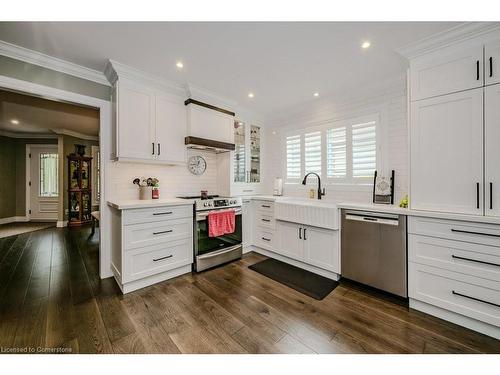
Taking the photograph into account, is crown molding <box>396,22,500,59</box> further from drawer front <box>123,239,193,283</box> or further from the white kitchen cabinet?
drawer front <box>123,239,193,283</box>

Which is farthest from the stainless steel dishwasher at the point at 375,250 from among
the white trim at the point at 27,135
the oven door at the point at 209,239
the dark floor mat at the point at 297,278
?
the white trim at the point at 27,135

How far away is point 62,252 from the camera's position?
140 inches

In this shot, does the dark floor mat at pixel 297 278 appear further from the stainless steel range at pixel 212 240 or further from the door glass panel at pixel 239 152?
the door glass panel at pixel 239 152

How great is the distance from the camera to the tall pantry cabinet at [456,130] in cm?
167

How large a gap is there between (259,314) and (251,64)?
2629 millimetres

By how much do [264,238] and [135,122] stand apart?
8.23ft

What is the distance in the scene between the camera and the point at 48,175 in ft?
20.8

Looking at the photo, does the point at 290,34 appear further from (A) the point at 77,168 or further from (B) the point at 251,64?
(A) the point at 77,168

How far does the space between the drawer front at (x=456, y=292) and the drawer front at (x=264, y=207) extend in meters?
1.82

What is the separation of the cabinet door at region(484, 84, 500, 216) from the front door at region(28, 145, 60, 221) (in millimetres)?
8823

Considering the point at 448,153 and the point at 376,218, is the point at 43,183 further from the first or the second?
the point at 448,153

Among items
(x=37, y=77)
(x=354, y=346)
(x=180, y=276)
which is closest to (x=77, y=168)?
(x=37, y=77)

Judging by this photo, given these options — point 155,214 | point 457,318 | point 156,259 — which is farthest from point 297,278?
point 155,214
